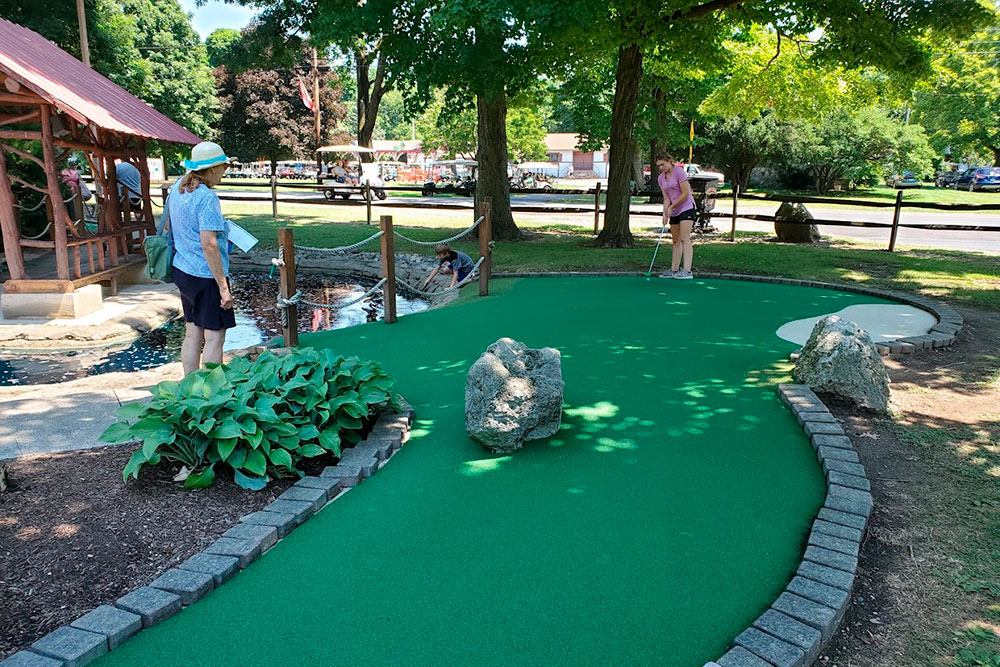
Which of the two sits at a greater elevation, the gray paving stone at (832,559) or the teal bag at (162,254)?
the teal bag at (162,254)

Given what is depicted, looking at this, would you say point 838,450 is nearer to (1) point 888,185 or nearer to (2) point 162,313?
(2) point 162,313

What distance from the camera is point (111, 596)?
3047 mm

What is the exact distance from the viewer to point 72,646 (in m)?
2.64

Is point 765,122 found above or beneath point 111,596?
above

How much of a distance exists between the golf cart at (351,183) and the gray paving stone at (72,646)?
19.5 m

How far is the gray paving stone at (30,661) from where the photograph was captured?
8.35ft

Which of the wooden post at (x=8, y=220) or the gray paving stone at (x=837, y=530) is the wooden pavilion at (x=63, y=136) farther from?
the gray paving stone at (x=837, y=530)

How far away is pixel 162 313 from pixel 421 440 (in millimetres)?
7188

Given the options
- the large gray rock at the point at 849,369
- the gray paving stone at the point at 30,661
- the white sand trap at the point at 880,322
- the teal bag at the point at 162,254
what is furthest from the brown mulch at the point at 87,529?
the white sand trap at the point at 880,322

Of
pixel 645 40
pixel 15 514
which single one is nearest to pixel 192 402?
pixel 15 514

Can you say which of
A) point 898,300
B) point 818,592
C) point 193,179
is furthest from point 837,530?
point 898,300

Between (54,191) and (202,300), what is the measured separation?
18.0 ft

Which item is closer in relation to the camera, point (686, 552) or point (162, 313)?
point (686, 552)

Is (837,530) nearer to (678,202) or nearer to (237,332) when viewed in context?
(678,202)
